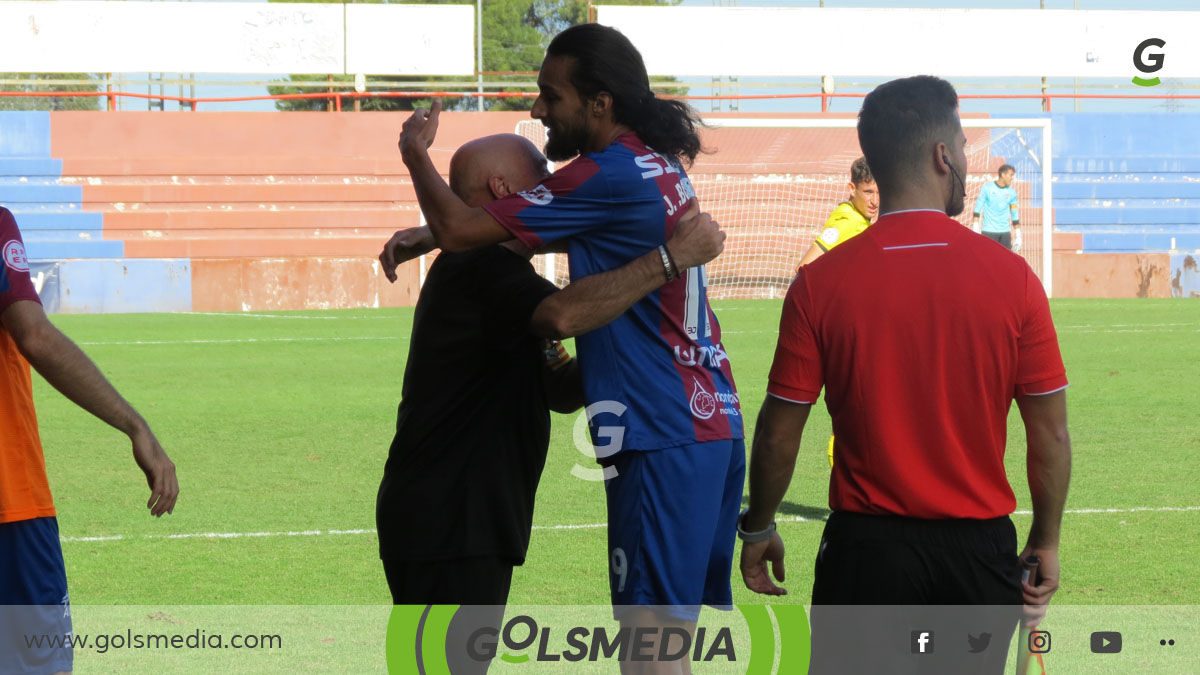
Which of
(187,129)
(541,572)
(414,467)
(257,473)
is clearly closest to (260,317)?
(187,129)

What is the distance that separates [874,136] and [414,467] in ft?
4.42

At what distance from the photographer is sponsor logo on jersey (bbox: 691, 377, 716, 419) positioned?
9.95 ft

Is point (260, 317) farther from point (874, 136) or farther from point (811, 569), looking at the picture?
point (874, 136)

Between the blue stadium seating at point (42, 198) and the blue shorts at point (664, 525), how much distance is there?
83.1ft

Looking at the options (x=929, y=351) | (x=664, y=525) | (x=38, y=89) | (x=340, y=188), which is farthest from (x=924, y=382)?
(x=38, y=89)

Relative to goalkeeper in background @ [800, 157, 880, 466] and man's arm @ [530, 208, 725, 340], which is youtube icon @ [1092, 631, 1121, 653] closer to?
man's arm @ [530, 208, 725, 340]

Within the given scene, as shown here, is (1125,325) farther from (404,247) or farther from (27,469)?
(27,469)

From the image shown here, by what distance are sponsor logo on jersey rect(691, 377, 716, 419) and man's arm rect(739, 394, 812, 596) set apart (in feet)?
0.40

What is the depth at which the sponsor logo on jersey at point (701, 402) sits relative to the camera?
303cm

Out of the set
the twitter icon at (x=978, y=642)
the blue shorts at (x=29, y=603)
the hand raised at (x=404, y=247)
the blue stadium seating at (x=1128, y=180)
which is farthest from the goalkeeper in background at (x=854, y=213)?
the blue stadium seating at (x=1128, y=180)

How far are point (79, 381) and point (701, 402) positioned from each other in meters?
1.49

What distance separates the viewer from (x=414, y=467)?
3133 millimetres

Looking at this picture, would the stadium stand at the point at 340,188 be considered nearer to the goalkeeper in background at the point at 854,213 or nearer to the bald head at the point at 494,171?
the goalkeeper in background at the point at 854,213

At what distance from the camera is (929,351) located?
272 centimetres
